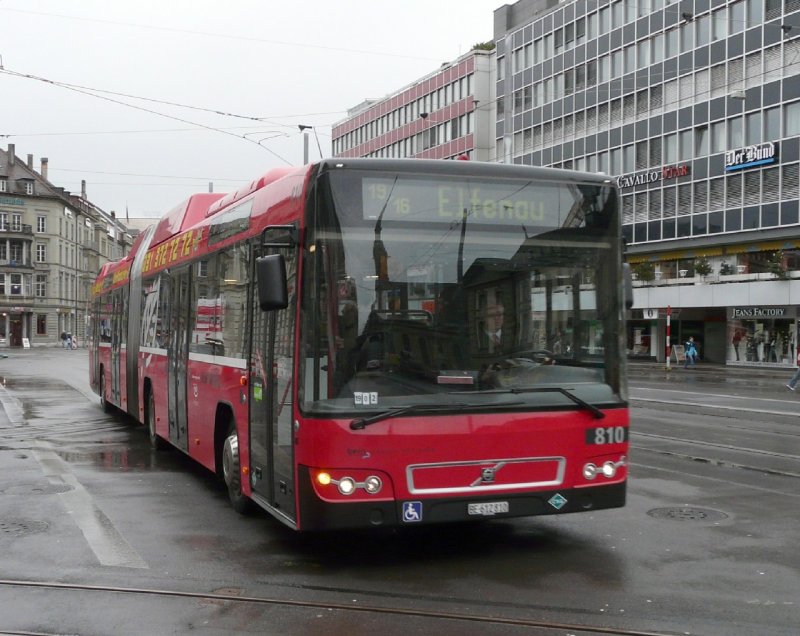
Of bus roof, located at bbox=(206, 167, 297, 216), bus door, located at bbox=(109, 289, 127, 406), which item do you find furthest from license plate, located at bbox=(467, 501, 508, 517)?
bus door, located at bbox=(109, 289, 127, 406)

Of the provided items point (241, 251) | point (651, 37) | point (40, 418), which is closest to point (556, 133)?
point (651, 37)

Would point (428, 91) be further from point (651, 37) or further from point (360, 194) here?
point (360, 194)

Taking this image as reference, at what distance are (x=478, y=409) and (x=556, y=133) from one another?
52.2 meters

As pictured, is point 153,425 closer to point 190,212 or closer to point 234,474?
point 190,212

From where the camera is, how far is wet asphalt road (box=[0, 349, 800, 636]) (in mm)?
5695

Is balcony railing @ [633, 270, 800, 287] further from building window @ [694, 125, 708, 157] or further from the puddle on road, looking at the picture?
the puddle on road

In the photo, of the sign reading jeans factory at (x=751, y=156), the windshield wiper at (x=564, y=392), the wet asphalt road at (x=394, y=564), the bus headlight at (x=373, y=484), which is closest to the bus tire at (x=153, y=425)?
the wet asphalt road at (x=394, y=564)

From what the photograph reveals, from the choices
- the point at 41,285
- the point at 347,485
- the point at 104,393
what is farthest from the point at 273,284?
the point at 41,285

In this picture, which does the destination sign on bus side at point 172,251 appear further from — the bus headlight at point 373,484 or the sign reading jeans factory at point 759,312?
the sign reading jeans factory at point 759,312

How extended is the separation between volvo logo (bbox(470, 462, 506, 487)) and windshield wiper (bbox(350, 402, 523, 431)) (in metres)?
0.41

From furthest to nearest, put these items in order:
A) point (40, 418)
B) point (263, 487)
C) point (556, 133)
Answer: point (556, 133) < point (40, 418) < point (263, 487)

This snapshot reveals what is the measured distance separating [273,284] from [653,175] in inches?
1806

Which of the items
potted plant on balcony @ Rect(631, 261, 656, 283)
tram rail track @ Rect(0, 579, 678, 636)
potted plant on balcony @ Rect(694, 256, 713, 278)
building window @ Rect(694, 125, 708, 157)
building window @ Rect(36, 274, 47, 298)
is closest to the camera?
tram rail track @ Rect(0, 579, 678, 636)

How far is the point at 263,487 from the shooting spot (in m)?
7.66
